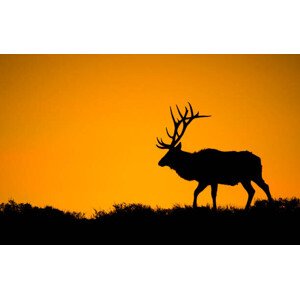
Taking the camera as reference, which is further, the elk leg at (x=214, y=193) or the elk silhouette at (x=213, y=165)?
the elk silhouette at (x=213, y=165)

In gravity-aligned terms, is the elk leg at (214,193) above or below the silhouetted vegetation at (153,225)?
above

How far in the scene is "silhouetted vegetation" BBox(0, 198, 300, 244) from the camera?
28.5ft

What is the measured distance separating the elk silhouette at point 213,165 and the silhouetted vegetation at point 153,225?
64 centimetres

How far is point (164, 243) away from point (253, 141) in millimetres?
2210

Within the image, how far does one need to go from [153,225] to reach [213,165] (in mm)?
1741

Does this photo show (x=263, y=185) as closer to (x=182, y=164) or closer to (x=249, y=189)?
(x=249, y=189)

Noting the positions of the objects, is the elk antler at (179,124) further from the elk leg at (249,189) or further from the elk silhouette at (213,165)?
the elk leg at (249,189)

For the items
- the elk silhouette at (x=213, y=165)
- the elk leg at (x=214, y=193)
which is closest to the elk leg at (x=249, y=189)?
the elk silhouette at (x=213, y=165)

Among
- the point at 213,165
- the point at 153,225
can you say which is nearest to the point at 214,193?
the point at 213,165

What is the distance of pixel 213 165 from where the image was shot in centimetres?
1017

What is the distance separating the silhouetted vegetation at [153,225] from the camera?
8.67 meters

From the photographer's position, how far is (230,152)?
1015 cm

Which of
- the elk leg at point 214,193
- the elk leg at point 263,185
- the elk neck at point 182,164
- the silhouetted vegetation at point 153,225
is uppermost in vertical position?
the elk neck at point 182,164

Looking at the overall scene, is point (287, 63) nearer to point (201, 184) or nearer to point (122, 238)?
point (201, 184)
